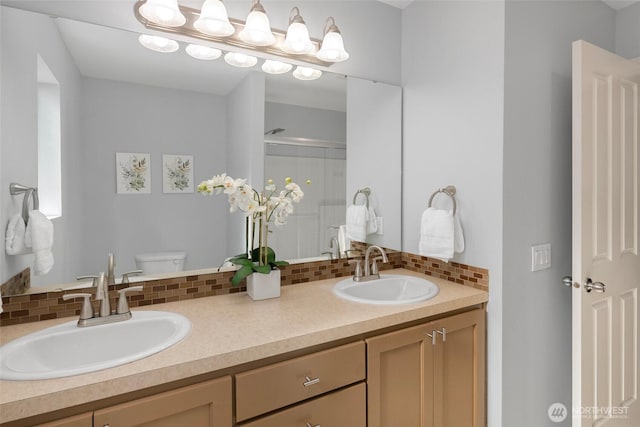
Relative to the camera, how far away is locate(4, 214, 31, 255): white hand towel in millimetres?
1165

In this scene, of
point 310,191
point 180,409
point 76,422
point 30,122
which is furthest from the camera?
point 310,191

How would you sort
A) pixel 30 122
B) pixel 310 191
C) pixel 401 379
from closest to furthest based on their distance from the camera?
pixel 30 122 → pixel 401 379 → pixel 310 191

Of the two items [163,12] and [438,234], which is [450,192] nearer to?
[438,234]

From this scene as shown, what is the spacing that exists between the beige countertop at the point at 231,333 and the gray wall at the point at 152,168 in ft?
0.86

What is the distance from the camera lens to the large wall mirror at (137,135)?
1.24 m

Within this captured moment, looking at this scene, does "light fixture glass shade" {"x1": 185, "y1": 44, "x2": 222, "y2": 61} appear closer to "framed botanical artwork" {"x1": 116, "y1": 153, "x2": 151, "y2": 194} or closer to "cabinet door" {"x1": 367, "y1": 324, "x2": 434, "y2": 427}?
"framed botanical artwork" {"x1": 116, "y1": 153, "x2": 151, "y2": 194}

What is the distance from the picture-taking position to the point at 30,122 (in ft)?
4.10

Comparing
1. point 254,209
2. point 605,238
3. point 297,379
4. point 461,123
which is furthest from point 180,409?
point 605,238

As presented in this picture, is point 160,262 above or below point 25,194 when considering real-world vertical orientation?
below

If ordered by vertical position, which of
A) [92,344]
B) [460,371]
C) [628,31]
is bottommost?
[460,371]

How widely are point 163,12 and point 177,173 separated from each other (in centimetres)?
63

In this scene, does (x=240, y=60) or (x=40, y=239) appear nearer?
(x=40, y=239)

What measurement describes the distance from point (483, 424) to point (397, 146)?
57.8 inches

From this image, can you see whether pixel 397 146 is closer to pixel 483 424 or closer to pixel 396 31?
pixel 396 31
